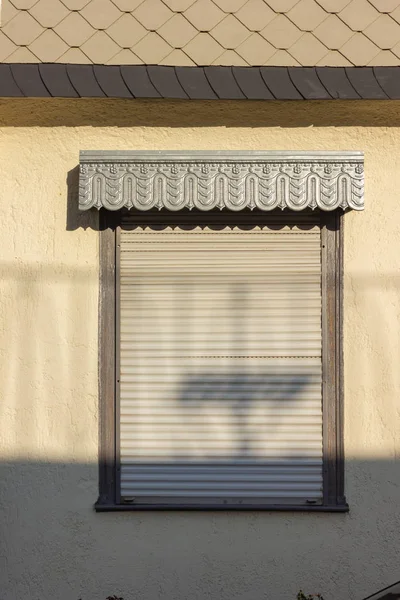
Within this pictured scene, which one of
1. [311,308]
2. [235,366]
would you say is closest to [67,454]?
[235,366]

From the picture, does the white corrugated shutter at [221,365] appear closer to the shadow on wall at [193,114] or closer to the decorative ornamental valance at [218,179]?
the decorative ornamental valance at [218,179]

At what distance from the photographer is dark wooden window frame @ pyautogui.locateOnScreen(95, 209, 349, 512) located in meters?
5.42

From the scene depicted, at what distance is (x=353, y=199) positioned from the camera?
17.1 feet

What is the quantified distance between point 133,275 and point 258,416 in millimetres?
1193

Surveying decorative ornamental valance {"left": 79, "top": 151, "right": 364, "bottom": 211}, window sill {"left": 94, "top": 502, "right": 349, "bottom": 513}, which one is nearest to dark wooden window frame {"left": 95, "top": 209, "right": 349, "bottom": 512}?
window sill {"left": 94, "top": 502, "right": 349, "bottom": 513}

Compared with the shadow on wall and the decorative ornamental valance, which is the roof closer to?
the shadow on wall

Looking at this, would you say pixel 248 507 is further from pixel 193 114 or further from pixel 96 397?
pixel 193 114

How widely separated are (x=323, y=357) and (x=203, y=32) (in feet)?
7.10

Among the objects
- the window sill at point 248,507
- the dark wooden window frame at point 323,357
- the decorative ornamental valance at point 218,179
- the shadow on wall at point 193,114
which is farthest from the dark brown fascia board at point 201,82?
the window sill at point 248,507

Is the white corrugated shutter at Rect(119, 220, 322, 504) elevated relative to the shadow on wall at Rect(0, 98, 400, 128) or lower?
lower

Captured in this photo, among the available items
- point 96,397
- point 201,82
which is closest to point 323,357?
point 96,397

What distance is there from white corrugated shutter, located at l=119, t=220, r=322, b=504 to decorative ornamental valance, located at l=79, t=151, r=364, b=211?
30cm

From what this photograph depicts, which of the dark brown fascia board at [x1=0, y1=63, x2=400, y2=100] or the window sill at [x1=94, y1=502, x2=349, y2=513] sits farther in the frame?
the window sill at [x1=94, y1=502, x2=349, y2=513]

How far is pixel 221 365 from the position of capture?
548cm
